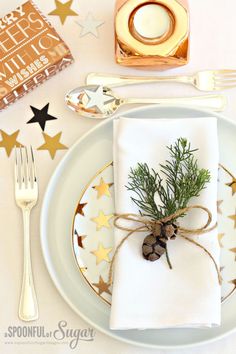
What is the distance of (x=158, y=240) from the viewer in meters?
0.75

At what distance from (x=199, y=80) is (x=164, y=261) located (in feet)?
0.86

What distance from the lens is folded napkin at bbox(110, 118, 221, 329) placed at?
75 cm

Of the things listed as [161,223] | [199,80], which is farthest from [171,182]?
[199,80]

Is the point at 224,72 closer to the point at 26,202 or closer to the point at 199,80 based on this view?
the point at 199,80

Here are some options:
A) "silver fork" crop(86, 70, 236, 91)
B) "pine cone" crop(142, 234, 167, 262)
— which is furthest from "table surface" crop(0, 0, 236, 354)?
"pine cone" crop(142, 234, 167, 262)

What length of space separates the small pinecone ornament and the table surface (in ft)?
0.46

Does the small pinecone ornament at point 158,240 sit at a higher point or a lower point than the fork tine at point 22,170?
lower

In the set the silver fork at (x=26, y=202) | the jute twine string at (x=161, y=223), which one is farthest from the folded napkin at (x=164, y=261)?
the silver fork at (x=26, y=202)

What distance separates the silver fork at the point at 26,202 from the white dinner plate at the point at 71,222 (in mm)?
26

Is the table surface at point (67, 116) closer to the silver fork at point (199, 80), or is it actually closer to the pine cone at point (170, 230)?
the silver fork at point (199, 80)

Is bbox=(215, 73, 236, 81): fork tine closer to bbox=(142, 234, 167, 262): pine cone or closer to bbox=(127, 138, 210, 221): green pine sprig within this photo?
→ bbox=(127, 138, 210, 221): green pine sprig

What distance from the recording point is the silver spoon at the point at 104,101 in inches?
31.9

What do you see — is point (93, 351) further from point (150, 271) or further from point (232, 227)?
point (232, 227)

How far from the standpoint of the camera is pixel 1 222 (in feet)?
2.68
